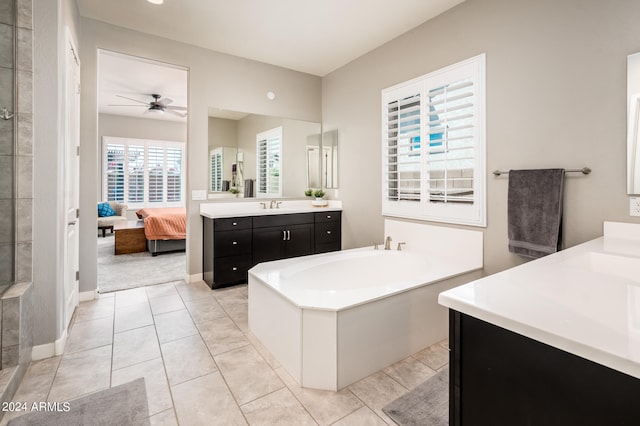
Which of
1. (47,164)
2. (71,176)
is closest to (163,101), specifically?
(71,176)

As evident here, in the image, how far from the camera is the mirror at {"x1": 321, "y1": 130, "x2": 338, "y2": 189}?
4.53 meters

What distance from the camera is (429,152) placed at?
311cm

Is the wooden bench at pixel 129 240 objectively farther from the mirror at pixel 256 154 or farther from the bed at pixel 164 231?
the mirror at pixel 256 154

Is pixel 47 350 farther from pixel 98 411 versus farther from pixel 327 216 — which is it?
pixel 327 216

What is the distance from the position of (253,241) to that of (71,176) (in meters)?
1.82

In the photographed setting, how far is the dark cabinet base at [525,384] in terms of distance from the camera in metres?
0.68

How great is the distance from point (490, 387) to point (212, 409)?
55.6 inches

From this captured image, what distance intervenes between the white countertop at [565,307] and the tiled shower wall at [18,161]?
8.20ft

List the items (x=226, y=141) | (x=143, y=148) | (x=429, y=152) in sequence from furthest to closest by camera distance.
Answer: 1. (x=143, y=148)
2. (x=226, y=141)
3. (x=429, y=152)

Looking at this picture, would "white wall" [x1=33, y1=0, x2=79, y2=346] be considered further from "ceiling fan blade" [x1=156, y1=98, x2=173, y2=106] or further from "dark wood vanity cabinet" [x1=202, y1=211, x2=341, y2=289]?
"ceiling fan blade" [x1=156, y1=98, x2=173, y2=106]

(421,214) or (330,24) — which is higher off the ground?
(330,24)

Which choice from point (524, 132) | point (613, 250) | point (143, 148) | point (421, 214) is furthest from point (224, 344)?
point (143, 148)

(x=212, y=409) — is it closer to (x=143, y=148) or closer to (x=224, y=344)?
(x=224, y=344)

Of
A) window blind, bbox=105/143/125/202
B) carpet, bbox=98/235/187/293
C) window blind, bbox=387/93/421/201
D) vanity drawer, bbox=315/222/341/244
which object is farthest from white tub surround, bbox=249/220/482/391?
window blind, bbox=105/143/125/202
